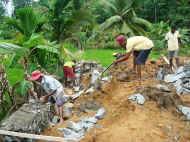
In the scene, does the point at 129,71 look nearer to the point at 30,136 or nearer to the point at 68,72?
the point at 68,72

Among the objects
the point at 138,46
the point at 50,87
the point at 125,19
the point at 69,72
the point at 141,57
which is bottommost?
the point at 69,72

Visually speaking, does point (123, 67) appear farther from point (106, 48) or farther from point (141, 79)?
point (106, 48)

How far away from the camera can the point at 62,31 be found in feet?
48.3

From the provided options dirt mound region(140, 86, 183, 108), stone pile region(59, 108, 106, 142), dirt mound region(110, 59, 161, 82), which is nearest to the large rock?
stone pile region(59, 108, 106, 142)

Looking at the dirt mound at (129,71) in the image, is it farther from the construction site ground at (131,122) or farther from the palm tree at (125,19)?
the palm tree at (125,19)

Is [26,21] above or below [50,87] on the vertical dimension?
above

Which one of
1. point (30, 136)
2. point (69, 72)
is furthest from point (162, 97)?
point (69, 72)

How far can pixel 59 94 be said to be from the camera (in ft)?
29.1

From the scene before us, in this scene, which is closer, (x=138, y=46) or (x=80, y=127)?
(x=80, y=127)

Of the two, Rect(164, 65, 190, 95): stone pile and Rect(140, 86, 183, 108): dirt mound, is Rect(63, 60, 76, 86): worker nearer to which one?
Rect(164, 65, 190, 95): stone pile

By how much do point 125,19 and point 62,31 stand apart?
263 inches

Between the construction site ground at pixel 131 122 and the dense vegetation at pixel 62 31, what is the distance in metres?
1.59

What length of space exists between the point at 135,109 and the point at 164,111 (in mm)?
570

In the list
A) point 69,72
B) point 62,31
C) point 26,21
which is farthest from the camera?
point 62,31
